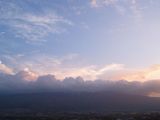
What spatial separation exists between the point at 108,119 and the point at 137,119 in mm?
21413

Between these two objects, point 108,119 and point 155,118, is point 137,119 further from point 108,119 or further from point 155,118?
point 108,119

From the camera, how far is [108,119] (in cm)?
16125

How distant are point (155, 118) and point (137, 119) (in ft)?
34.7

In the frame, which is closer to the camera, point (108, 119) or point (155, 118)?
point (155, 118)

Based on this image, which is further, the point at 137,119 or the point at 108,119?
the point at 108,119

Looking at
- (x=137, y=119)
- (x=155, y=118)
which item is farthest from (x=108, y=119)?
(x=155, y=118)

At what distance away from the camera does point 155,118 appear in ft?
446

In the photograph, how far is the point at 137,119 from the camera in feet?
472

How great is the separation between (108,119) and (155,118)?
31956 mm
